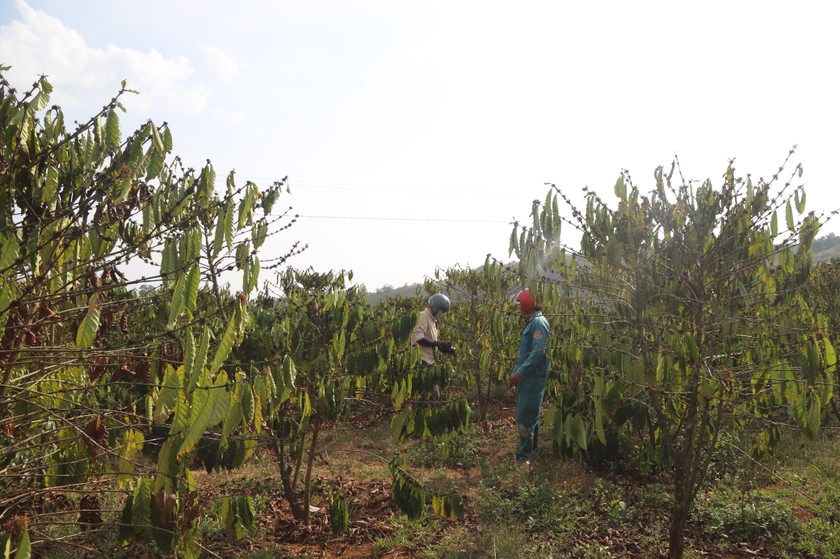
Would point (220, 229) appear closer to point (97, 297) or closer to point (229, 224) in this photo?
point (229, 224)

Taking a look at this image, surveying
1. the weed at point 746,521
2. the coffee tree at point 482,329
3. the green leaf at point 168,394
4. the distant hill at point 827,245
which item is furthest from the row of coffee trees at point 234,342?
the distant hill at point 827,245

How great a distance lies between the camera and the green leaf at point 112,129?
2223 millimetres

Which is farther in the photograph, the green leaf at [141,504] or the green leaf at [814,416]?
the green leaf at [814,416]

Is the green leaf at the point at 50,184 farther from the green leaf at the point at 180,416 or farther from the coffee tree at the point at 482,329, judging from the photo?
the coffee tree at the point at 482,329

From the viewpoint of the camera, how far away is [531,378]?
573 centimetres

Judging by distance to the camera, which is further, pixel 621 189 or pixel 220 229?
pixel 621 189

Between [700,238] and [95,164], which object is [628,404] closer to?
[700,238]

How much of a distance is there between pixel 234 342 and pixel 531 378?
12.9 ft

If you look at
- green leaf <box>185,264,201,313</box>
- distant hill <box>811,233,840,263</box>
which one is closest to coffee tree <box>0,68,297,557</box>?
green leaf <box>185,264,201,313</box>

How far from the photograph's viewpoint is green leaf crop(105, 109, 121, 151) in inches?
87.5

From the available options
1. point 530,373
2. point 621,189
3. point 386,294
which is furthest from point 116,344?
point 386,294

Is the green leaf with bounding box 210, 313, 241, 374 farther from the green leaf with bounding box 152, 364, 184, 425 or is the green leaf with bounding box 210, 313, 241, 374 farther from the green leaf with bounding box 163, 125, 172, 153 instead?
the green leaf with bounding box 163, 125, 172, 153

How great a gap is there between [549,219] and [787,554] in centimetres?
291

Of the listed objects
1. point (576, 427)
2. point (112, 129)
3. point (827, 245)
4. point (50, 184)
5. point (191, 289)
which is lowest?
point (576, 427)
